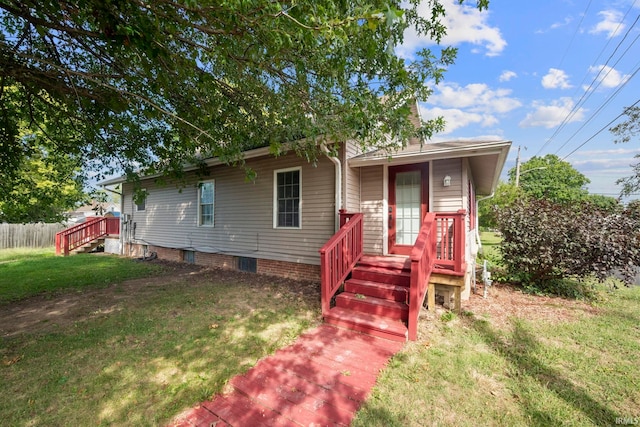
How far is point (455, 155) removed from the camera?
15.6 feet

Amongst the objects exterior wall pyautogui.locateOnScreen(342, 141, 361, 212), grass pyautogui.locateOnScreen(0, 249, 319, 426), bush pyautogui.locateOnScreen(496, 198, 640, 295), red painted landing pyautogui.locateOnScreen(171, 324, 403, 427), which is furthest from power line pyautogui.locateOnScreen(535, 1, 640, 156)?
grass pyautogui.locateOnScreen(0, 249, 319, 426)

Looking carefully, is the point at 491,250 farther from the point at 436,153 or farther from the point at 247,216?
the point at 247,216

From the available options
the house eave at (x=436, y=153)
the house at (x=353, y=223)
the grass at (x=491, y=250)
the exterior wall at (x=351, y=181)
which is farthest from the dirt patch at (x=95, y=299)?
the grass at (x=491, y=250)

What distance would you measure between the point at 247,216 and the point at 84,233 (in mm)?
10818

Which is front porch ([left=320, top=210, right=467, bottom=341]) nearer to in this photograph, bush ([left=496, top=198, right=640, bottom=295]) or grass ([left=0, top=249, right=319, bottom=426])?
grass ([left=0, top=249, right=319, bottom=426])

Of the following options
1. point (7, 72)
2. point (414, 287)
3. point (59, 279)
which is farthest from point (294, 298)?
point (59, 279)

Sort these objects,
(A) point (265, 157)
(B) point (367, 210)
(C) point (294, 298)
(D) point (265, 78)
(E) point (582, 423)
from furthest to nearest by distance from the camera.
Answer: (A) point (265, 157) → (B) point (367, 210) → (C) point (294, 298) → (D) point (265, 78) → (E) point (582, 423)

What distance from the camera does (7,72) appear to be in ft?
10.9

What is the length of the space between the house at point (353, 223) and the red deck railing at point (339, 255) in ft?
0.06

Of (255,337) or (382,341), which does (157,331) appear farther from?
(382,341)

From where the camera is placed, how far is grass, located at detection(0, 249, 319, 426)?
2465mm

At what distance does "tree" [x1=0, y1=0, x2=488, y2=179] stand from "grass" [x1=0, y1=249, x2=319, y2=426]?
2.69 m

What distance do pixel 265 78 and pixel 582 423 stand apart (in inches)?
213

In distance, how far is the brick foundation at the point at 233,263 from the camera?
6.63 metres
